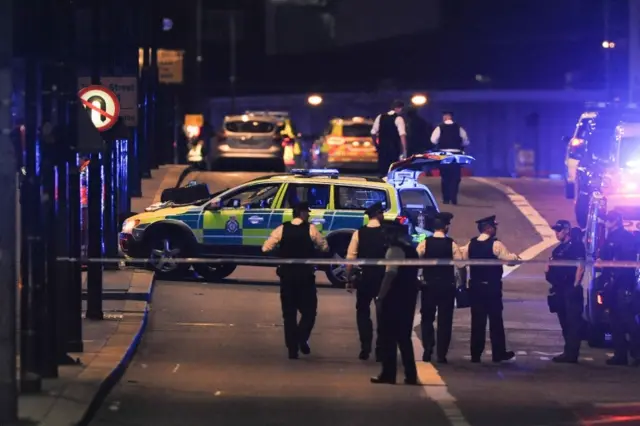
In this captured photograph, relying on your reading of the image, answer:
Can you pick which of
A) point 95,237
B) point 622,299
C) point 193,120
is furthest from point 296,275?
point 193,120

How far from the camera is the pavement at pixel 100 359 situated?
10.2 m

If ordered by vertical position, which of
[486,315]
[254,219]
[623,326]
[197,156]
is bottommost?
[623,326]

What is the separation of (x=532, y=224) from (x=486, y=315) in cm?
1198

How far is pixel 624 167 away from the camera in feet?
68.5

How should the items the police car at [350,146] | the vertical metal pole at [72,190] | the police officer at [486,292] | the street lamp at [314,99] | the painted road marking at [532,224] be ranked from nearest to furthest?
the vertical metal pole at [72,190] → the police officer at [486,292] → the painted road marking at [532,224] → the police car at [350,146] → the street lamp at [314,99]

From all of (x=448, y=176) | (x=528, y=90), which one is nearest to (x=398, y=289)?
(x=448, y=176)

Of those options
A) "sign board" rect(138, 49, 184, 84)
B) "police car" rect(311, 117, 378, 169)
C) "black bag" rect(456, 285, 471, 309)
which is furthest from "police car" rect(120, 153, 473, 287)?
"sign board" rect(138, 49, 184, 84)

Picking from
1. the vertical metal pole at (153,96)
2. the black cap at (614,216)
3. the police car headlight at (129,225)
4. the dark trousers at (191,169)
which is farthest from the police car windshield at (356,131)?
the black cap at (614,216)

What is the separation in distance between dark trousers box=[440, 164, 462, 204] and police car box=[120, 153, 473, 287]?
6437 mm

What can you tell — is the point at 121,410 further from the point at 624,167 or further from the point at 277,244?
the point at 624,167

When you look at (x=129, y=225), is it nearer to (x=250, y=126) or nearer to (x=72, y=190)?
(x=72, y=190)

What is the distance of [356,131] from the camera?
3306 centimetres

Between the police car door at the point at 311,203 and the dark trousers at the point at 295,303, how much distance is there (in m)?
5.39

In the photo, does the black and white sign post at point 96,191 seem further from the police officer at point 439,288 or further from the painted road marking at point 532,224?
the painted road marking at point 532,224
